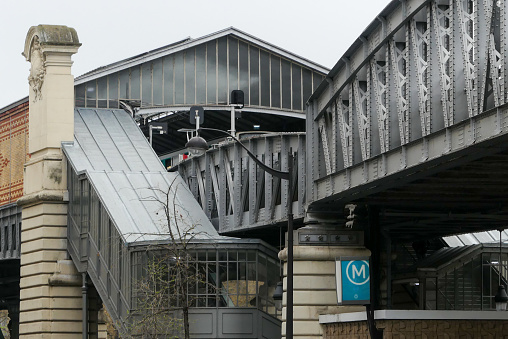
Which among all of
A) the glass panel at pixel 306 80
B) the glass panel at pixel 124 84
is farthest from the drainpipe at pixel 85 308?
the glass panel at pixel 306 80

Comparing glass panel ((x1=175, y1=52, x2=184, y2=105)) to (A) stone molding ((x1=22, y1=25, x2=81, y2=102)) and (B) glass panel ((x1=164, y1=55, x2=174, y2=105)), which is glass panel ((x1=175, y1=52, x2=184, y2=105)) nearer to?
(B) glass panel ((x1=164, y1=55, x2=174, y2=105))

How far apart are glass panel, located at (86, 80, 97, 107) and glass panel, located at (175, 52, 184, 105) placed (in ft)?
15.4

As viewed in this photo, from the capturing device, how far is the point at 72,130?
172ft

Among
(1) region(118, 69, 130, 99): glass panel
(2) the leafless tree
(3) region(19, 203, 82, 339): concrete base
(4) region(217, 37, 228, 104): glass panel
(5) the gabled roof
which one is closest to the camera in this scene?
(2) the leafless tree

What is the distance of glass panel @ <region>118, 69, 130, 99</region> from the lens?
58344mm

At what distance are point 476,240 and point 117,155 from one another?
15.8 metres

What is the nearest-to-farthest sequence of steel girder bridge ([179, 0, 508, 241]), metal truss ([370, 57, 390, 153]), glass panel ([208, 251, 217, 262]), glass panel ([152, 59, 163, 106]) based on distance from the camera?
steel girder bridge ([179, 0, 508, 241])
metal truss ([370, 57, 390, 153])
glass panel ([208, 251, 217, 262])
glass panel ([152, 59, 163, 106])

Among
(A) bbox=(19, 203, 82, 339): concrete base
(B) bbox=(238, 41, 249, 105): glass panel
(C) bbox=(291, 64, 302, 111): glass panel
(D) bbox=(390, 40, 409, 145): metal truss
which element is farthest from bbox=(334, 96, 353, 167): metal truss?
(C) bbox=(291, 64, 302, 111): glass panel

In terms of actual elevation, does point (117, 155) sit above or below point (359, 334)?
above

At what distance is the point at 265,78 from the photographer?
2453 inches

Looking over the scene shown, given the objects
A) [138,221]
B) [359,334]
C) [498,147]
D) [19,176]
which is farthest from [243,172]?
[498,147]

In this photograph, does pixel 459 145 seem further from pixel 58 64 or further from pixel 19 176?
pixel 19 176

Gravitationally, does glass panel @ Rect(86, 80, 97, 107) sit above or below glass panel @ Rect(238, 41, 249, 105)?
below

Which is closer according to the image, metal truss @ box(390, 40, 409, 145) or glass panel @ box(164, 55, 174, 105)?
metal truss @ box(390, 40, 409, 145)
